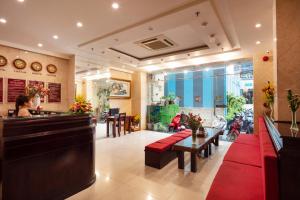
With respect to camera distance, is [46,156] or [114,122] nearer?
[46,156]

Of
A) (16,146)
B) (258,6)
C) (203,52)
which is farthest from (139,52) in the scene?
(16,146)

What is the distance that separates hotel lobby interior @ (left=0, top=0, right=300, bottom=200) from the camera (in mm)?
2098

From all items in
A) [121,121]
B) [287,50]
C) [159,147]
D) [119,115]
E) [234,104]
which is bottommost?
[159,147]

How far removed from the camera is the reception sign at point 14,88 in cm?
489

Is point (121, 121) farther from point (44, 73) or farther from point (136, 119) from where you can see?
point (44, 73)

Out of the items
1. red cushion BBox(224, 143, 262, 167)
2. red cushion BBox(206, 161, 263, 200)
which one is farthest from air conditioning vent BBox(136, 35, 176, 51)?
red cushion BBox(206, 161, 263, 200)

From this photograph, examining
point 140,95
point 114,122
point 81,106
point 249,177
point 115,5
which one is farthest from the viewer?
point 140,95

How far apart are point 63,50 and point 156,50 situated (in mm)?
3074

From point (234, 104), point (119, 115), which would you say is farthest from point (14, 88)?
point (234, 104)

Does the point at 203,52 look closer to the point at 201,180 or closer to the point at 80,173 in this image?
the point at 201,180

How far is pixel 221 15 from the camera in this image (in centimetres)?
330

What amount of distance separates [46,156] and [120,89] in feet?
20.9

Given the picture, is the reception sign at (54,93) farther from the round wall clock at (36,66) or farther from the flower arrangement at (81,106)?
the flower arrangement at (81,106)

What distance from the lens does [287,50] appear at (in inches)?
104
